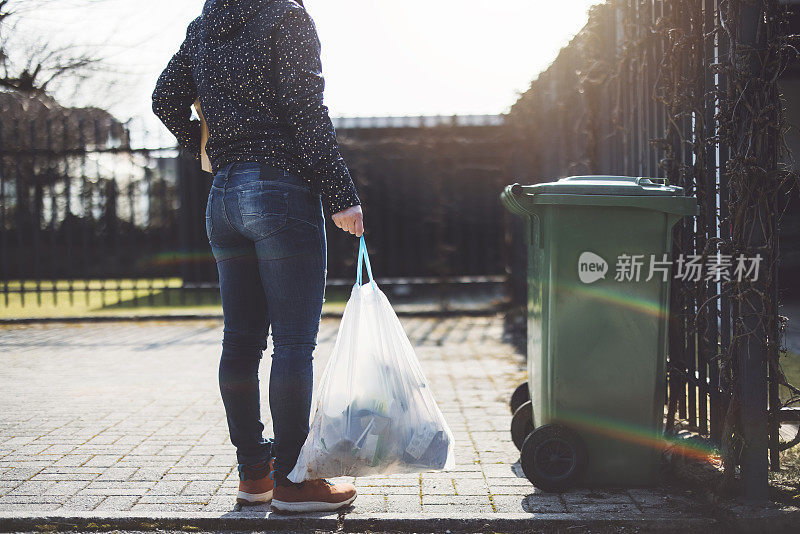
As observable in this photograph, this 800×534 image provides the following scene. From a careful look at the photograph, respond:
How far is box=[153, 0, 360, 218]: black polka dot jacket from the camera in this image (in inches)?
102

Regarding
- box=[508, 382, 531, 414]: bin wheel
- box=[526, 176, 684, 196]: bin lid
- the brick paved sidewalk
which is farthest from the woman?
box=[508, 382, 531, 414]: bin wheel

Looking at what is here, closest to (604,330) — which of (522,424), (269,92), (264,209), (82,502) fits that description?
(522,424)

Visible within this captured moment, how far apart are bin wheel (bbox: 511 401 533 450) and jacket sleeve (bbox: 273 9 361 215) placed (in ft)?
4.94

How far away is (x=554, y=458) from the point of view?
3.04 meters

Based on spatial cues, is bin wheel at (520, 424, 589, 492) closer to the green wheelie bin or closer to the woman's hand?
the green wheelie bin

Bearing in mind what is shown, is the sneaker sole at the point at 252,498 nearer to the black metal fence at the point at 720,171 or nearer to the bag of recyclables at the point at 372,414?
the bag of recyclables at the point at 372,414

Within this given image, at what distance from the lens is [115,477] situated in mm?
3227

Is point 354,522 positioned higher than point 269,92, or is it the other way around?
point 269,92

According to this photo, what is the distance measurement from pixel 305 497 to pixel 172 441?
51.9 inches

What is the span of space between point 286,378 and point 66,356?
4710mm

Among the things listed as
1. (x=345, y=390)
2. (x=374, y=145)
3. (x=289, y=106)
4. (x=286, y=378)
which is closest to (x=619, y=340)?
(x=345, y=390)

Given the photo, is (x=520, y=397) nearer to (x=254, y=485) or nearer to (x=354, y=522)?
(x=354, y=522)

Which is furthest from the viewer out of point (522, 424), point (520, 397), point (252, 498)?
point (520, 397)

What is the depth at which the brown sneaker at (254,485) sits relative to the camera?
2.86 meters
